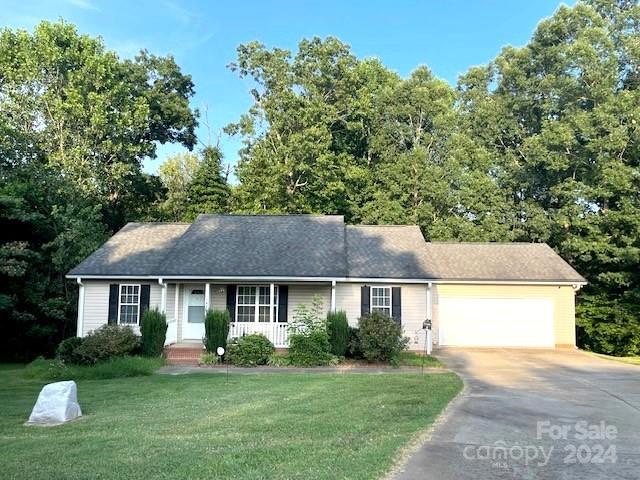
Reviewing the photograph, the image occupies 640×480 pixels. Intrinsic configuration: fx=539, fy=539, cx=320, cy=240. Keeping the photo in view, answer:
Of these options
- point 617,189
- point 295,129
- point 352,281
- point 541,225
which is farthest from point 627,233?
point 295,129

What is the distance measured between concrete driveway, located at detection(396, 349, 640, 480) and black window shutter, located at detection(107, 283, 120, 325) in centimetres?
1190

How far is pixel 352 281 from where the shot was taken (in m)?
18.2

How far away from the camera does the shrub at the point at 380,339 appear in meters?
15.5

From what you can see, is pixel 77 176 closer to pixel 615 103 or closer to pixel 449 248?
pixel 449 248

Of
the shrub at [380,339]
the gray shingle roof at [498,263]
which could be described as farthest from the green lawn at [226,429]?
the gray shingle roof at [498,263]

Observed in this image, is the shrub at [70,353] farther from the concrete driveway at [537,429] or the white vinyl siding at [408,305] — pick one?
the concrete driveway at [537,429]

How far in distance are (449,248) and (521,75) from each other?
14.8 meters

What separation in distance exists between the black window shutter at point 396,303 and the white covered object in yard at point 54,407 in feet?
39.5

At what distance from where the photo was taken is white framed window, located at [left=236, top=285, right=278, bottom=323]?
738 inches

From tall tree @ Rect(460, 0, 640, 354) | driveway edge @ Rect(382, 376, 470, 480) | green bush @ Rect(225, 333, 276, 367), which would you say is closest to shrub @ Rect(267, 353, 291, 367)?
green bush @ Rect(225, 333, 276, 367)

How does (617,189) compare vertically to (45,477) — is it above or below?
above

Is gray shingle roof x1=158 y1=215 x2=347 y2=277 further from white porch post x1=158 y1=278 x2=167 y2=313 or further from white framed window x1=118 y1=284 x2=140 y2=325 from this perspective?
white framed window x1=118 y1=284 x2=140 y2=325

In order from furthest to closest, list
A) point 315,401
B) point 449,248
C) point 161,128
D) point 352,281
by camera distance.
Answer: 1. point 161,128
2. point 449,248
3. point 352,281
4. point 315,401

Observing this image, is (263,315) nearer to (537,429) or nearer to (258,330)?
(258,330)
